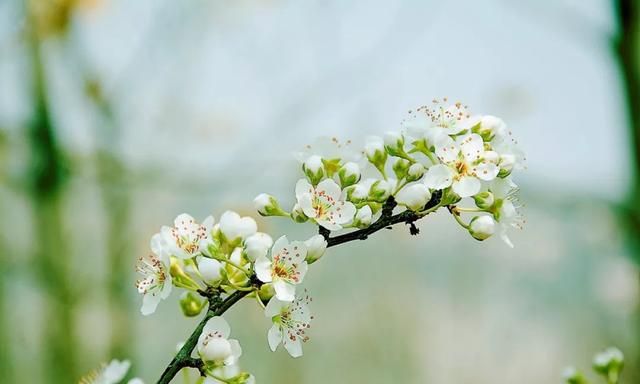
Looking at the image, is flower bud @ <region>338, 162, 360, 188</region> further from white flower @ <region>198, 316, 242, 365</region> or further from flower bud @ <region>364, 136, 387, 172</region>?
white flower @ <region>198, 316, 242, 365</region>

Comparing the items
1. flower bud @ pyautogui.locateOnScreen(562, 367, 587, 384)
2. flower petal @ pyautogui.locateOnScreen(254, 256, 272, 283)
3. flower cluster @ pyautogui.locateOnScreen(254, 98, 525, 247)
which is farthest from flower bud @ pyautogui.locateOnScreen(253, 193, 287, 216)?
flower bud @ pyautogui.locateOnScreen(562, 367, 587, 384)

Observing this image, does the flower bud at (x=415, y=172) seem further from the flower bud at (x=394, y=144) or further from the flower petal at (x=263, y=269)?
the flower petal at (x=263, y=269)

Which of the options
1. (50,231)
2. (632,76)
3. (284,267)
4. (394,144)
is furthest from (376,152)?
(50,231)

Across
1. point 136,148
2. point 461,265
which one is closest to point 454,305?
point 461,265

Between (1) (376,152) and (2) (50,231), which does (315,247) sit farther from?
(2) (50,231)

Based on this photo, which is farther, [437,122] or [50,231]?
[50,231]

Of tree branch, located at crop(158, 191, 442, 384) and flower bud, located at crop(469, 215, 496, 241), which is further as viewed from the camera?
flower bud, located at crop(469, 215, 496, 241)

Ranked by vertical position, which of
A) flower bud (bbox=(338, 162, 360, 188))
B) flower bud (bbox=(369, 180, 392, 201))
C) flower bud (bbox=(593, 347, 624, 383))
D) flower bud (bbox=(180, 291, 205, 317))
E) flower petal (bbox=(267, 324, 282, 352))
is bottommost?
flower bud (bbox=(593, 347, 624, 383))
